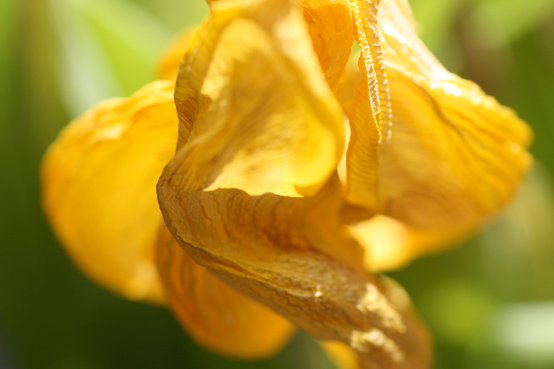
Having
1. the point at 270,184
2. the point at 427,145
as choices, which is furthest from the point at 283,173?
the point at 427,145

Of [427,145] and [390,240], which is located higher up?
[427,145]

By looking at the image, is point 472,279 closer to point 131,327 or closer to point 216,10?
point 131,327

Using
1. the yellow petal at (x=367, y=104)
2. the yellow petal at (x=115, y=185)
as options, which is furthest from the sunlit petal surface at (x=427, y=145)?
the yellow petal at (x=115, y=185)

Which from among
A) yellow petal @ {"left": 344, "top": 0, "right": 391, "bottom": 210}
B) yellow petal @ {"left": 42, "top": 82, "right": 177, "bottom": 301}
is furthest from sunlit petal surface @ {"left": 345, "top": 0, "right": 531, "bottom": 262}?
yellow petal @ {"left": 42, "top": 82, "right": 177, "bottom": 301}

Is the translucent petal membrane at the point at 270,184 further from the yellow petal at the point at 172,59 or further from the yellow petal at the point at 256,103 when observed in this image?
the yellow petal at the point at 172,59

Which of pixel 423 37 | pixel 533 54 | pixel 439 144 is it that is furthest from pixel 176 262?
pixel 533 54

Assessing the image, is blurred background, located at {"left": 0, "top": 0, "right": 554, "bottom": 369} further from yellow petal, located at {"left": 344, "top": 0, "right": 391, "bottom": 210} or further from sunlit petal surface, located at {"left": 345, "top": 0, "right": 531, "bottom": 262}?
yellow petal, located at {"left": 344, "top": 0, "right": 391, "bottom": 210}

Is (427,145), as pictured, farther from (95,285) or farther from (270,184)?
(95,285)

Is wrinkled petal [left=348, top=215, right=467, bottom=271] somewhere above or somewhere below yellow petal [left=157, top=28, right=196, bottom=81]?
below
